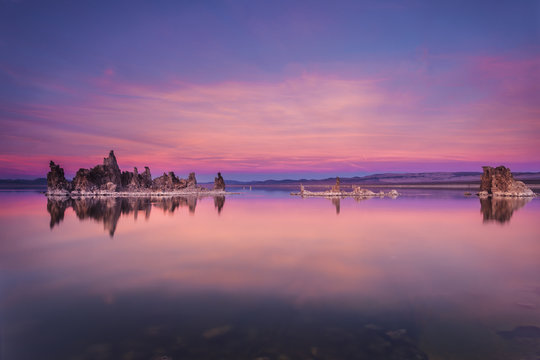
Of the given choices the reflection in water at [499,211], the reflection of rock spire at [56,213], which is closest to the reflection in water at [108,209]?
the reflection of rock spire at [56,213]

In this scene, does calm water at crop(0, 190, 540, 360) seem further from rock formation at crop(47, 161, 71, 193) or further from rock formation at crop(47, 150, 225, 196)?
rock formation at crop(47, 161, 71, 193)

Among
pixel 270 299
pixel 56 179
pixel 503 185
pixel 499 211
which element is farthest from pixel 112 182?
pixel 503 185

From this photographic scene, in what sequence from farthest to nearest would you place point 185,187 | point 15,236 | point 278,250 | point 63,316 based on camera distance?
point 185,187
point 15,236
point 278,250
point 63,316

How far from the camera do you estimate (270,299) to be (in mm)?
7473

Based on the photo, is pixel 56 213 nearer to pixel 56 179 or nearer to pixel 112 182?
pixel 112 182

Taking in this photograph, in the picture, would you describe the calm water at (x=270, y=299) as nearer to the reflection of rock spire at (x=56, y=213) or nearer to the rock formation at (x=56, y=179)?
the reflection of rock spire at (x=56, y=213)

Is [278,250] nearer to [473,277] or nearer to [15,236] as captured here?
[473,277]

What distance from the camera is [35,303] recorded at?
7.26 m

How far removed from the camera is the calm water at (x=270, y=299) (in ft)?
17.1

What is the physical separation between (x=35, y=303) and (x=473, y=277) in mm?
11852

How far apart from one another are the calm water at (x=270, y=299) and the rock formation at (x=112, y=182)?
65.0m

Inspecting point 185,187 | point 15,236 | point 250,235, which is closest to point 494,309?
point 250,235

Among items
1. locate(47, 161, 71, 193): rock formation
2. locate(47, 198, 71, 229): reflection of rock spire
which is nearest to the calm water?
locate(47, 198, 71, 229): reflection of rock spire

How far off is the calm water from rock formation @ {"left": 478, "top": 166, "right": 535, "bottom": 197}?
5633cm
